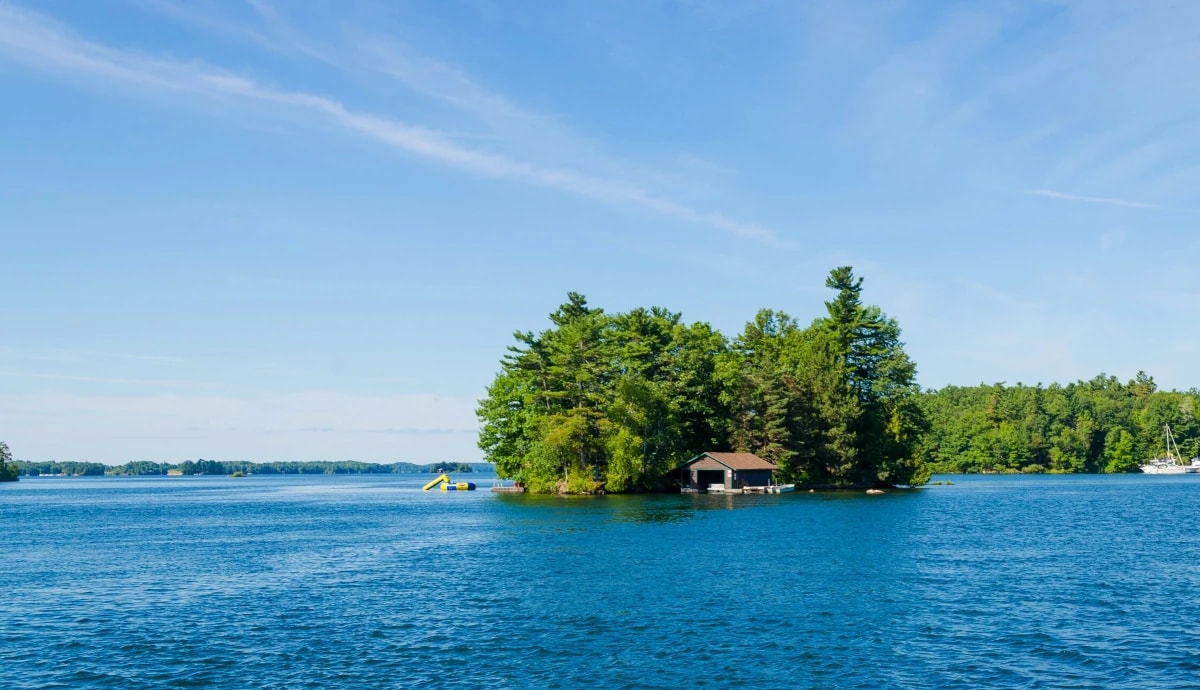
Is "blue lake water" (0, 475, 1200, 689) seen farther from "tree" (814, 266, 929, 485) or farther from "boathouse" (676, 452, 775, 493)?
"tree" (814, 266, 929, 485)

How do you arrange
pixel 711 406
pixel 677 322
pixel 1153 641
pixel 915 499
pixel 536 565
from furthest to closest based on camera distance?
pixel 677 322, pixel 711 406, pixel 915 499, pixel 536 565, pixel 1153 641

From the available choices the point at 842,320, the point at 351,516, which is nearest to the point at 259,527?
the point at 351,516

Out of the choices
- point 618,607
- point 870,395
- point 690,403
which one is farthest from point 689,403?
point 618,607

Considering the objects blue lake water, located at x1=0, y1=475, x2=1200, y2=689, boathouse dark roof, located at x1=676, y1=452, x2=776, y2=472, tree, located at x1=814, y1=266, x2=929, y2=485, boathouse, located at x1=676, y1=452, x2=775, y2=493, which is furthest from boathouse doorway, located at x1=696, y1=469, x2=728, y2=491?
blue lake water, located at x1=0, y1=475, x2=1200, y2=689

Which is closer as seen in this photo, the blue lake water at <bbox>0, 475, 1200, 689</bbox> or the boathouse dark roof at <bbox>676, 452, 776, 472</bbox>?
the blue lake water at <bbox>0, 475, 1200, 689</bbox>

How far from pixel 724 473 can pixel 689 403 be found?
11483mm

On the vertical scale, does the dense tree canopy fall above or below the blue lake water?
above

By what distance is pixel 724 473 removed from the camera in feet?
357

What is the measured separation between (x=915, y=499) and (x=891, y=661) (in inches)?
3153

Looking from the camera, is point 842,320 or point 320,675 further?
point 842,320

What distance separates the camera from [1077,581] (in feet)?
126

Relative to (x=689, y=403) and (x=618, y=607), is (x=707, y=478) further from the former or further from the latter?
(x=618, y=607)

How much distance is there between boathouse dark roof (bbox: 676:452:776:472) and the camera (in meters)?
106

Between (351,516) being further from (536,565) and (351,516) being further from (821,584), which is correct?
(821,584)
